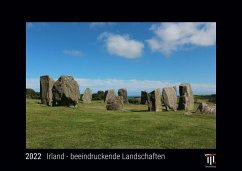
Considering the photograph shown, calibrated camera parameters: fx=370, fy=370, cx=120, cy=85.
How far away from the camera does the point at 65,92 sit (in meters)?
22.8

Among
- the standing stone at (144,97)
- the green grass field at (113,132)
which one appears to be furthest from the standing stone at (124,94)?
the green grass field at (113,132)

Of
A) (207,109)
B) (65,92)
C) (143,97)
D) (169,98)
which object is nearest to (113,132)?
(207,109)

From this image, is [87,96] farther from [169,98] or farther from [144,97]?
[169,98]

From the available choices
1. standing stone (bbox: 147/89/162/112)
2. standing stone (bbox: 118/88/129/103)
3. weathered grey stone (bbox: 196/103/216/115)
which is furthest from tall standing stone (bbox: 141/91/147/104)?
weathered grey stone (bbox: 196/103/216/115)

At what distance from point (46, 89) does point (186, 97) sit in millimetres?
9408

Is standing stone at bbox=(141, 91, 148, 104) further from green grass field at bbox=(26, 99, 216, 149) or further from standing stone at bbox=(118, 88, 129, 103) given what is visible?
green grass field at bbox=(26, 99, 216, 149)

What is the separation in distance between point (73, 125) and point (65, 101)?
8377 mm

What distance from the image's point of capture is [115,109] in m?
23.0

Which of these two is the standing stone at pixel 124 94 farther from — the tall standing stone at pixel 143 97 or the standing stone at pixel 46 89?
the standing stone at pixel 46 89

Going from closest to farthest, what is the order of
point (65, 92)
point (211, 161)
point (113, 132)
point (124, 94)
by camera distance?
point (211, 161), point (113, 132), point (65, 92), point (124, 94)

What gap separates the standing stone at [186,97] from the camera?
24688 millimetres

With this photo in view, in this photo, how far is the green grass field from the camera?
443 inches

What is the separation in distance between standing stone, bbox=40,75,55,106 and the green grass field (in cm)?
635
